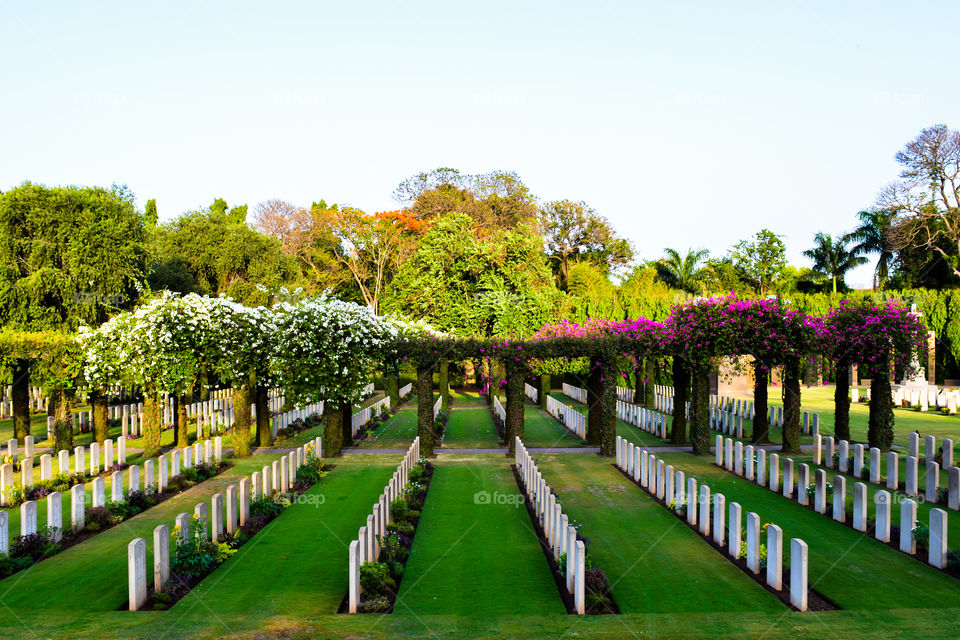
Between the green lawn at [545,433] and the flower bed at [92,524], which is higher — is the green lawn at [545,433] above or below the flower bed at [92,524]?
below

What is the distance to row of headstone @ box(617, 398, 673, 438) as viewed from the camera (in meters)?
25.8

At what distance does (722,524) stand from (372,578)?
5.83 metres

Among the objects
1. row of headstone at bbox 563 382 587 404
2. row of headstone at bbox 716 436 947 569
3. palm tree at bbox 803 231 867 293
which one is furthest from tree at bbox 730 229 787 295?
row of headstone at bbox 716 436 947 569

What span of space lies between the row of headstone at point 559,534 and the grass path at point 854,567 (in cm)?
337

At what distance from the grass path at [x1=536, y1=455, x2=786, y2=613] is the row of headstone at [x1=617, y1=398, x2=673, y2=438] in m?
9.58

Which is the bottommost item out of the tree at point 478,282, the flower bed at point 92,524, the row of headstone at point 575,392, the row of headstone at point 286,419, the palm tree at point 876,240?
the row of headstone at point 575,392

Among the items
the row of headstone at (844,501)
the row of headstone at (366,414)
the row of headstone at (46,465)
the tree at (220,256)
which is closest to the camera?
the row of headstone at (844,501)

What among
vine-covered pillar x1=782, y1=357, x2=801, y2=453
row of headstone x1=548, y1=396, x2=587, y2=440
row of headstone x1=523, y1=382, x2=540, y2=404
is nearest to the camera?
vine-covered pillar x1=782, y1=357, x2=801, y2=453

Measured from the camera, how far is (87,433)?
27.2 m

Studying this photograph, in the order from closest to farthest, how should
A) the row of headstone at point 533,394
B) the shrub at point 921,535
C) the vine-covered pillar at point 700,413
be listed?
the shrub at point 921,535
the vine-covered pillar at point 700,413
the row of headstone at point 533,394

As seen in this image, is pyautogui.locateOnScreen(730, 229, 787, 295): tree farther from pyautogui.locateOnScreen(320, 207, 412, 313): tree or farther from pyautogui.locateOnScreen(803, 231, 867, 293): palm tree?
pyautogui.locateOnScreen(320, 207, 412, 313): tree

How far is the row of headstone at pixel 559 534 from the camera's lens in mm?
8289

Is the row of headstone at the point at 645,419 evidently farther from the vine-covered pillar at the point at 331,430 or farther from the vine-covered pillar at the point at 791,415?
the vine-covered pillar at the point at 331,430

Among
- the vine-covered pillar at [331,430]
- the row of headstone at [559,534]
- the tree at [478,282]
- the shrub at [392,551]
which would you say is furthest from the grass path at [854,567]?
the tree at [478,282]
